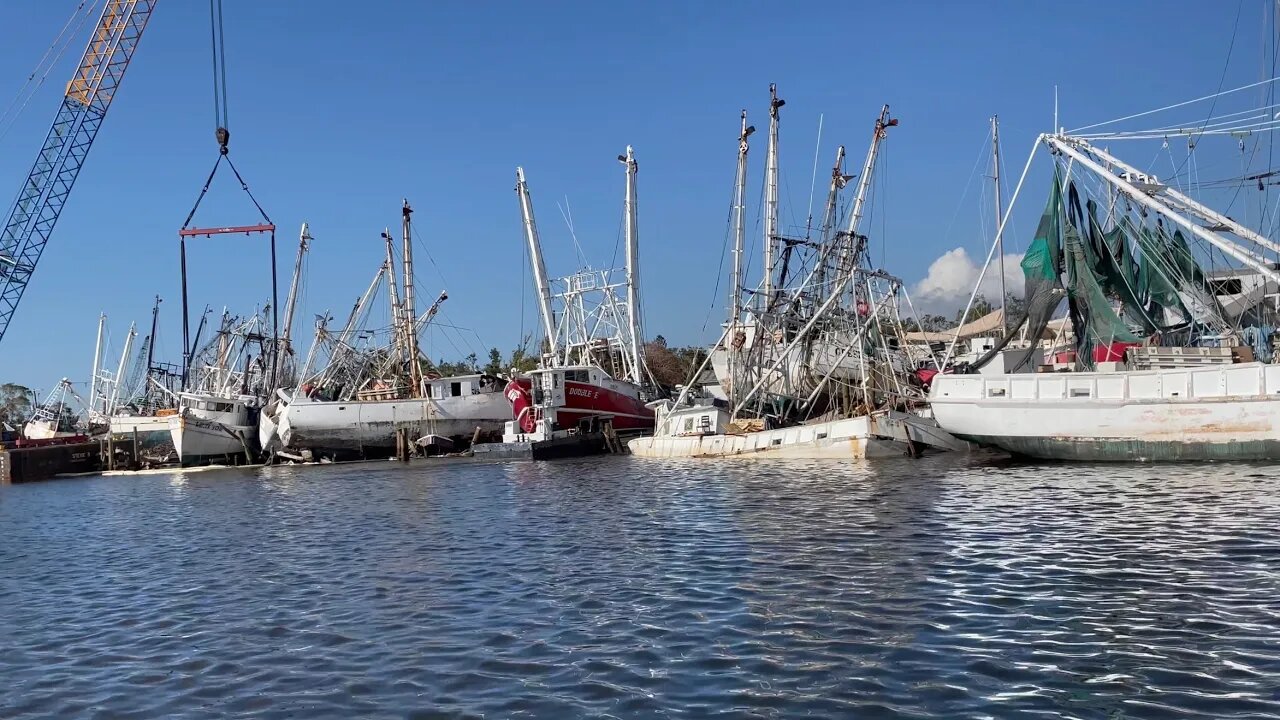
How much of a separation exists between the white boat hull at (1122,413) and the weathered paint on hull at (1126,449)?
0.03 metres

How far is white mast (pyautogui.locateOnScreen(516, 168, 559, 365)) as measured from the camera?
63.8m

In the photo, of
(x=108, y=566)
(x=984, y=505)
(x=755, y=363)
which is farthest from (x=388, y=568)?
(x=755, y=363)

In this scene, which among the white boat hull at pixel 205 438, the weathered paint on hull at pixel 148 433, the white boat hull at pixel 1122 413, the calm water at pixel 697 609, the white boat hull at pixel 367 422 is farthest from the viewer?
the weathered paint on hull at pixel 148 433

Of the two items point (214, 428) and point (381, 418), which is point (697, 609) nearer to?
point (381, 418)

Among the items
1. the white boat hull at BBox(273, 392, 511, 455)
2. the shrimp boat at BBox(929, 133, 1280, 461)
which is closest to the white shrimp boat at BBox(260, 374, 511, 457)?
the white boat hull at BBox(273, 392, 511, 455)

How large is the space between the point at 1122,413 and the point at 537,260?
134ft

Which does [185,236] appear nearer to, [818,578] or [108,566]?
[108,566]

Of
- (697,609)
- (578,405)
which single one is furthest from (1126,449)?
(578,405)

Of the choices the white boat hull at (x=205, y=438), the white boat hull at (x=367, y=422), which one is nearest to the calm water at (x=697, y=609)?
the white boat hull at (x=367, y=422)

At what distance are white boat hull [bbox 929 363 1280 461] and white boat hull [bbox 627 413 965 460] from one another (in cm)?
286

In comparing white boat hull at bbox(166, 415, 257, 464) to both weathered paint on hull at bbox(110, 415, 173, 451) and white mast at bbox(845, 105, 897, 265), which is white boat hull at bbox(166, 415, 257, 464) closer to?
weathered paint on hull at bbox(110, 415, 173, 451)

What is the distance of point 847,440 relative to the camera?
3741cm

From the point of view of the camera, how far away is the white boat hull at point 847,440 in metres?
37.0

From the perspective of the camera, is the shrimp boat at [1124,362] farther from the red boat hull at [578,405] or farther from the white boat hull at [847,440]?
the red boat hull at [578,405]
